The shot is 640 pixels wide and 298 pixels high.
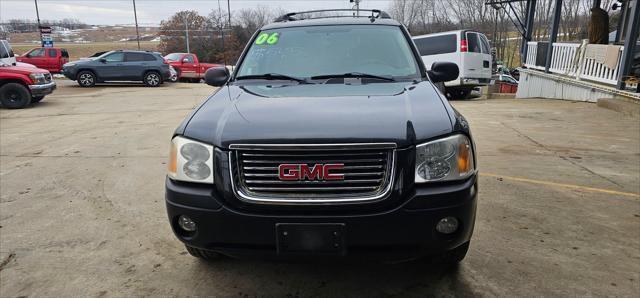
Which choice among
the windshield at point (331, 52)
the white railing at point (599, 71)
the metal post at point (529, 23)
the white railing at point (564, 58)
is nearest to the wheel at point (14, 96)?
the windshield at point (331, 52)

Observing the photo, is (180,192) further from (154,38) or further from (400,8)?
(400,8)

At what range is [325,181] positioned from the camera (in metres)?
2.12

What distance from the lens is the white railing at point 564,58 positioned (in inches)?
476

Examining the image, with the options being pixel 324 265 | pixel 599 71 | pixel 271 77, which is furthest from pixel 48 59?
pixel 324 265

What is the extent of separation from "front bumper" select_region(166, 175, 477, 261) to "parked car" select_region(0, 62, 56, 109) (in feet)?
37.8

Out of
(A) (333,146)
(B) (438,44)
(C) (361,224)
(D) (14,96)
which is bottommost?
(D) (14,96)

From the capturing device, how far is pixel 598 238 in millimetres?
3301

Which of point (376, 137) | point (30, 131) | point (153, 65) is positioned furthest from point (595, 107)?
point (153, 65)

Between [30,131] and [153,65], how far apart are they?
36.9 feet

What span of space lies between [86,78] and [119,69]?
1.33 metres

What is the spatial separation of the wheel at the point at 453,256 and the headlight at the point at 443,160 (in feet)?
1.76

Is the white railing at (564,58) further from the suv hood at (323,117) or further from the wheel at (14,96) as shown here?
the wheel at (14,96)

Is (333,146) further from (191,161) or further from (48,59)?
(48,59)

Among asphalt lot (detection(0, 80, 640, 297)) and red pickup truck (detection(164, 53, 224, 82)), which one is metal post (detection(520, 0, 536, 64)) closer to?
asphalt lot (detection(0, 80, 640, 297))
